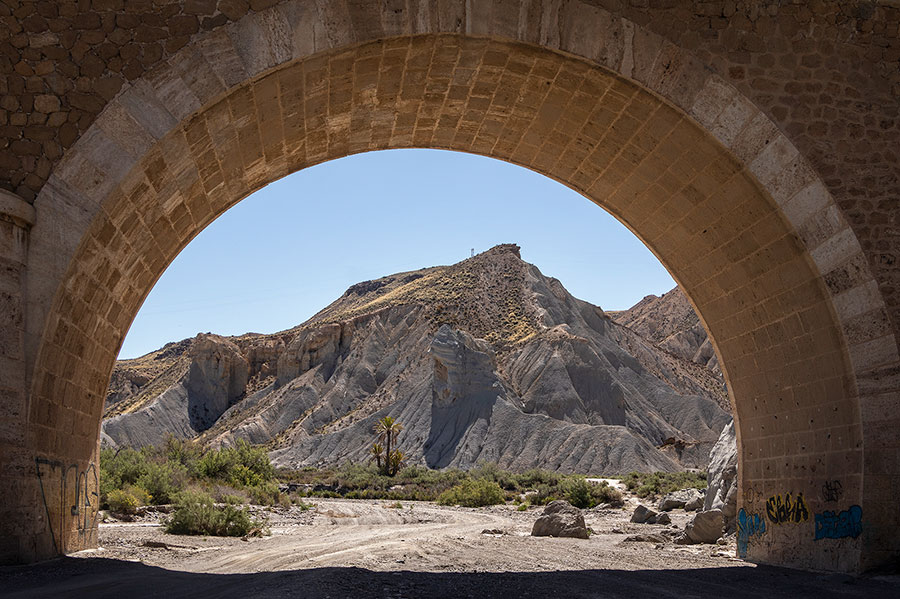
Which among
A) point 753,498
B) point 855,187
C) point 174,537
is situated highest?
point 855,187

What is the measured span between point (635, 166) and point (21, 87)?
6.71 metres

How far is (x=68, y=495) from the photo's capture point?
26.8ft

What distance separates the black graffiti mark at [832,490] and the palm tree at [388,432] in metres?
39.7

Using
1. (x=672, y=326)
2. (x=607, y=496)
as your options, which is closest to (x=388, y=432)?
(x=607, y=496)

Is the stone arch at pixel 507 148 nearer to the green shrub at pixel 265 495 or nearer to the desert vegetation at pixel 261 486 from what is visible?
the desert vegetation at pixel 261 486

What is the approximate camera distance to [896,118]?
29.3 feet

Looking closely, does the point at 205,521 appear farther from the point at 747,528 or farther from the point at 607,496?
the point at 607,496

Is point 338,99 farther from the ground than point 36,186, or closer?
farther from the ground

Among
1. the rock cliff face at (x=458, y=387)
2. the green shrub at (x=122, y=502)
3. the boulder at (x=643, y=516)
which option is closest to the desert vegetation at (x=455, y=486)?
the rock cliff face at (x=458, y=387)

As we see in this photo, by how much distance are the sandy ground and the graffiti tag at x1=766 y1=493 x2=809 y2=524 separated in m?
0.63

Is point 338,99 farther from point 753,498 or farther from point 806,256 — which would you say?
point 753,498

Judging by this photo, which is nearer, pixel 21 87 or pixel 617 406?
pixel 21 87

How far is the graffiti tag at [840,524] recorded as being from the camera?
8.30 meters

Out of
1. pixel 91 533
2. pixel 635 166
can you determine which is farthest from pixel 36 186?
pixel 635 166
